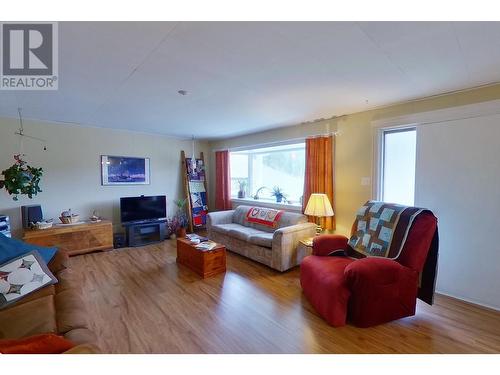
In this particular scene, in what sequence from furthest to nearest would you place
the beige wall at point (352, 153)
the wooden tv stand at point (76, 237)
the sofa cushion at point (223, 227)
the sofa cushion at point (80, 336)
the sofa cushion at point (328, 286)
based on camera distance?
the sofa cushion at point (223, 227) → the wooden tv stand at point (76, 237) → the beige wall at point (352, 153) → the sofa cushion at point (328, 286) → the sofa cushion at point (80, 336)

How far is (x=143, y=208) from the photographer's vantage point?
4645mm

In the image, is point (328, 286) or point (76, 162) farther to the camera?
point (76, 162)

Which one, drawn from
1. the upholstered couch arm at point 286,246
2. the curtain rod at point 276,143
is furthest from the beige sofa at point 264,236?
the curtain rod at point 276,143

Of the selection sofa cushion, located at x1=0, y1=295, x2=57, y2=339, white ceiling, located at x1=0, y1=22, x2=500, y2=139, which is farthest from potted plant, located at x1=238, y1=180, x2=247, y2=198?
sofa cushion, located at x1=0, y1=295, x2=57, y2=339

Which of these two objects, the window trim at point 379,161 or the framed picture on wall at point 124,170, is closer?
the window trim at point 379,161

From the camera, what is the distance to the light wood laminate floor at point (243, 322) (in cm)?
183

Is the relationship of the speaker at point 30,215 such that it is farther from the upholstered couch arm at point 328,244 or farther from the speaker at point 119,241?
the upholstered couch arm at point 328,244

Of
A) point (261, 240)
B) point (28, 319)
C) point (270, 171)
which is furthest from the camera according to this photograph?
point (270, 171)

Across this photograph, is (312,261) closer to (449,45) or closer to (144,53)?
(449,45)

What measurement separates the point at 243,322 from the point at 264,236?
5.03ft

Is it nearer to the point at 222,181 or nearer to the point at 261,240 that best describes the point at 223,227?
the point at 261,240

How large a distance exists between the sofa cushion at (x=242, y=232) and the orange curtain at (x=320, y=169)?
952mm

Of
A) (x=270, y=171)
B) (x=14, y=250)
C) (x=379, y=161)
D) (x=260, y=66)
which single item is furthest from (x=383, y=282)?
(x=270, y=171)
